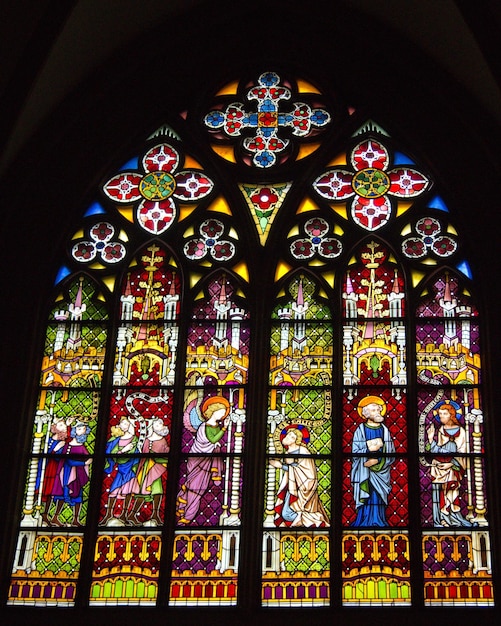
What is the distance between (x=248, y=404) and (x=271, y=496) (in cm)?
74

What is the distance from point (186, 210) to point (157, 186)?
1.15ft

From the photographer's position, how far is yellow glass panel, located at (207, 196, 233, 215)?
37.7 feet

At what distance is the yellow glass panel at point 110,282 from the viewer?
1118cm

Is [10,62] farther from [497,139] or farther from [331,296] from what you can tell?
[497,139]

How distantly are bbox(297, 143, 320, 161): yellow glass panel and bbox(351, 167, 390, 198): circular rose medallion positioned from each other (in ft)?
1.47

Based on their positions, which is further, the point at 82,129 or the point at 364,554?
the point at 82,129

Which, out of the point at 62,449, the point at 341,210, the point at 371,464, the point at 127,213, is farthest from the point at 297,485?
the point at 127,213

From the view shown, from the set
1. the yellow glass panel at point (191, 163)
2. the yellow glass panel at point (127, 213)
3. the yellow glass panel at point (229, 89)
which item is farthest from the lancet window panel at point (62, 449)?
the yellow glass panel at point (229, 89)

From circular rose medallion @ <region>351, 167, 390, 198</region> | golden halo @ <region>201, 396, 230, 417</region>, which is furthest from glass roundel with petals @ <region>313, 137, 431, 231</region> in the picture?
golden halo @ <region>201, 396, 230, 417</region>

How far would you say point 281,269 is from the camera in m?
11.1

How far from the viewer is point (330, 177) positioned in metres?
11.6

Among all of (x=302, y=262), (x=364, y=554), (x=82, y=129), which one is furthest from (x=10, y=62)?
(x=364, y=554)

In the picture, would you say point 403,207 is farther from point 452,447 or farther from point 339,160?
point 452,447

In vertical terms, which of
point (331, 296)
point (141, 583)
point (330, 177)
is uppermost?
point (330, 177)
